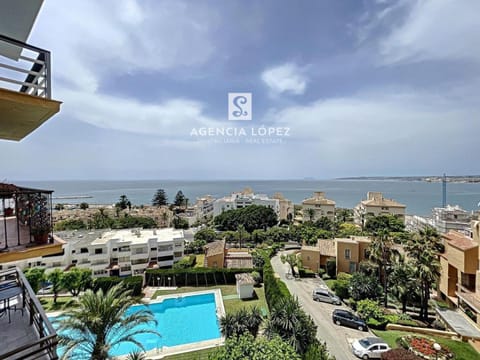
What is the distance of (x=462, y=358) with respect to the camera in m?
9.57

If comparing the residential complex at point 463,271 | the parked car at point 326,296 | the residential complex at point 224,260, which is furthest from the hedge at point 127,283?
the residential complex at point 463,271

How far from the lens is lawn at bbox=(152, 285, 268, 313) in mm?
16062

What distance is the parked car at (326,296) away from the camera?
15.9 meters

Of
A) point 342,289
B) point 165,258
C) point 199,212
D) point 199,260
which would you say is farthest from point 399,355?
point 199,212

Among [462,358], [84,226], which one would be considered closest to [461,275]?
[462,358]

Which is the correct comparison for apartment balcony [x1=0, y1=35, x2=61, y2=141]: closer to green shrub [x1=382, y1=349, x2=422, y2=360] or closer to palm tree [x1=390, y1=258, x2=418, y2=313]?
green shrub [x1=382, y1=349, x2=422, y2=360]

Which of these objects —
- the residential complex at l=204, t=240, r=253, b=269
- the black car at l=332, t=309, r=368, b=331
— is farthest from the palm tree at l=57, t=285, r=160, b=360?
the residential complex at l=204, t=240, r=253, b=269

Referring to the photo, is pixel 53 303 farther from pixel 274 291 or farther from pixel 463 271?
pixel 463 271

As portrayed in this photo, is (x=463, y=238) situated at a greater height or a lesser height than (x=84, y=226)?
greater

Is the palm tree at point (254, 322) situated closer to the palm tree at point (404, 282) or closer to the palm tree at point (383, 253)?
the palm tree at point (383, 253)

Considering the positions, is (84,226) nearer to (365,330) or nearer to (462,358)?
(365,330)

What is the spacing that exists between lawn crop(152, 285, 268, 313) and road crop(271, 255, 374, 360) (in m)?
2.46

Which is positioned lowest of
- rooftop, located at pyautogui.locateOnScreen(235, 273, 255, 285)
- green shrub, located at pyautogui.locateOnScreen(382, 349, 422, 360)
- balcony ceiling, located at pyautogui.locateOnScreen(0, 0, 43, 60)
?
rooftop, located at pyautogui.locateOnScreen(235, 273, 255, 285)

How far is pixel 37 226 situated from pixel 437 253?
1909 centimetres
